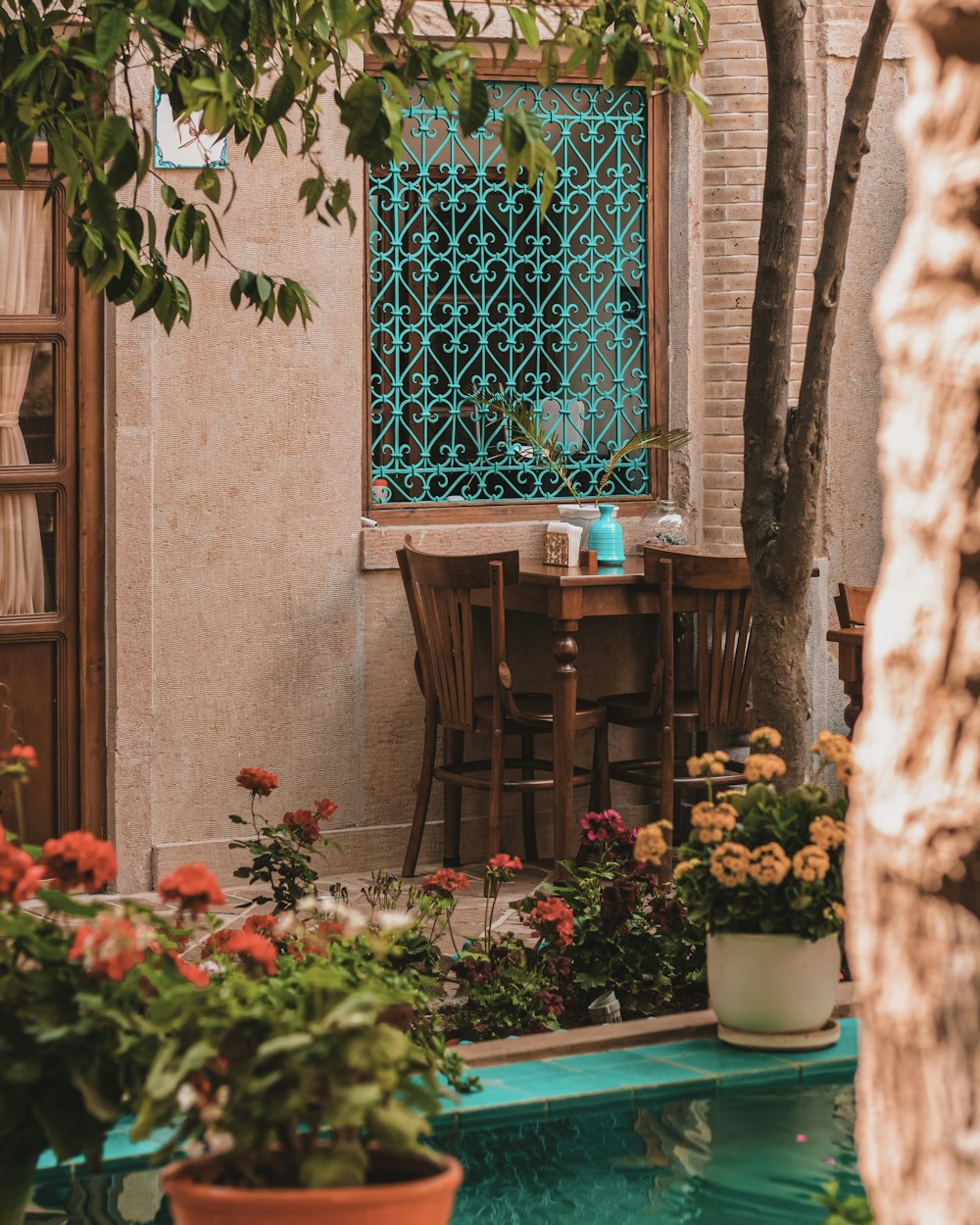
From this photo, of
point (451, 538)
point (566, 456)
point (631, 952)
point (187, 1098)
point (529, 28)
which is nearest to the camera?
point (187, 1098)

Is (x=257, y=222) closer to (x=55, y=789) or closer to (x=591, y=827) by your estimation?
(x=55, y=789)

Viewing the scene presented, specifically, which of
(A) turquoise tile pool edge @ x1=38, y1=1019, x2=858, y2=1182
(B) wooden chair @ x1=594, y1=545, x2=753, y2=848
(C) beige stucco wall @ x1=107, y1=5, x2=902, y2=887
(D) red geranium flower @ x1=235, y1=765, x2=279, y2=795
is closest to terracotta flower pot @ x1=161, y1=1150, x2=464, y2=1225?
(A) turquoise tile pool edge @ x1=38, y1=1019, x2=858, y2=1182

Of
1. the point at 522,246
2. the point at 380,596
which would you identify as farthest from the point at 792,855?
the point at 522,246

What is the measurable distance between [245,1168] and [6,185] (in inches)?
196

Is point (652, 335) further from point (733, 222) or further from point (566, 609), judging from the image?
point (566, 609)

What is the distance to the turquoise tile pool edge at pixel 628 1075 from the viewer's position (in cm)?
367

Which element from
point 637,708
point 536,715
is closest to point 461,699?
point 536,715

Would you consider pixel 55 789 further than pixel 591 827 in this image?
Yes

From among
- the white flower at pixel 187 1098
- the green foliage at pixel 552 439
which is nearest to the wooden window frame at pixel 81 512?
the green foliage at pixel 552 439

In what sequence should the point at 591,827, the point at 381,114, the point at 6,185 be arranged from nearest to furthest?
the point at 381,114
the point at 591,827
the point at 6,185

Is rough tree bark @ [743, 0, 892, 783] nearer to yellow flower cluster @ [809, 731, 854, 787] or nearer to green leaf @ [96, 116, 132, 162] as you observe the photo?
yellow flower cluster @ [809, 731, 854, 787]

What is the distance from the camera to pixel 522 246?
23.7 feet

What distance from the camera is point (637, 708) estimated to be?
22.1 ft

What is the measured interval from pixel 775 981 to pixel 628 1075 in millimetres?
429
